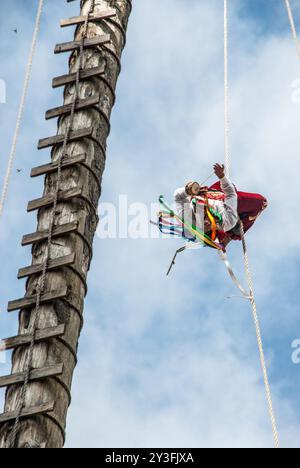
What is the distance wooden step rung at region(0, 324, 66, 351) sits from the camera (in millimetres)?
5582

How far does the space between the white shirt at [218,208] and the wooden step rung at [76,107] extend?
4.89 feet

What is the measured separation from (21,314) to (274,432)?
189 cm

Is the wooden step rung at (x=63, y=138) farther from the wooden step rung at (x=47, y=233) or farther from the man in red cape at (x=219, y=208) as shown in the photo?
the man in red cape at (x=219, y=208)

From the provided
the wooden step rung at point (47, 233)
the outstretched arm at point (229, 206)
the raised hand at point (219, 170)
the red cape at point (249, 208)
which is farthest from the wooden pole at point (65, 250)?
the red cape at point (249, 208)

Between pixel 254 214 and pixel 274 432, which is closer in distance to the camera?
pixel 274 432

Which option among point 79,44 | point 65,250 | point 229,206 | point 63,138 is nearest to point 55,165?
point 63,138

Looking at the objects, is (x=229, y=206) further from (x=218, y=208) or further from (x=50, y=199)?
(x=50, y=199)

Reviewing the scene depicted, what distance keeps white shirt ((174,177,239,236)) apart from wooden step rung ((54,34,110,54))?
160 centimetres

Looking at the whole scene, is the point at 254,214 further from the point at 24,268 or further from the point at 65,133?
the point at 24,268

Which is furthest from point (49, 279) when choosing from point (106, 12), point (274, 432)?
point (106, 12)

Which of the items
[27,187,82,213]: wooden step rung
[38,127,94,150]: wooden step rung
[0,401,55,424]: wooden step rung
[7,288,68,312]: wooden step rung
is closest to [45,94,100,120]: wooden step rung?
[38,127,94,150]: wooden step rung

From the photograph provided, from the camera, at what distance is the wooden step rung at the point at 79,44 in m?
7.44

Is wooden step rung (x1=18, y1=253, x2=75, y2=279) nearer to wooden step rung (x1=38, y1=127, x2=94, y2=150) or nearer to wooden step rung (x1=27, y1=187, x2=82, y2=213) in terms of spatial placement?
wooden step rung (x1=27, y1=187, x2=82, y2=213)

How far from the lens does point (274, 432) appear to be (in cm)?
596
